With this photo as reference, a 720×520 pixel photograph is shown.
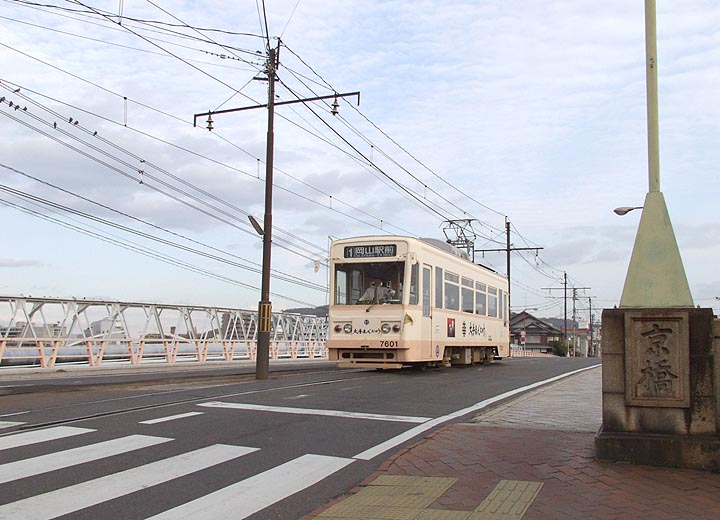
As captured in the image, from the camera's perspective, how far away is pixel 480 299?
75.0 feet

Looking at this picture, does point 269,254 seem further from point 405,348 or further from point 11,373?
point 11,373

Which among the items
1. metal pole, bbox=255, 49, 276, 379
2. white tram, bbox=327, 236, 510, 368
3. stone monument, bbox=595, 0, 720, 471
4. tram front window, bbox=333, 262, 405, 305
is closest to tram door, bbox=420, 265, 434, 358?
white tram, bbox=327, 236, 510, 368

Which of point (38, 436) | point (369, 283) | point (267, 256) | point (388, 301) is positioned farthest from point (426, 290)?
point (38, 436)

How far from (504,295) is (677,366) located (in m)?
20.7

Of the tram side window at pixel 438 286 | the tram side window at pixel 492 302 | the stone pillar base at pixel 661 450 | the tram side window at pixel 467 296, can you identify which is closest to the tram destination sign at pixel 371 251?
the tram side window at pixel 438 286

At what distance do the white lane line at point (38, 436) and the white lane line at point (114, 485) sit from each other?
63.0 inches

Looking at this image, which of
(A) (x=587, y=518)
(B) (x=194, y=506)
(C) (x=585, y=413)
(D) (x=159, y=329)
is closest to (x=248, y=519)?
(B) (x=194, y=506)

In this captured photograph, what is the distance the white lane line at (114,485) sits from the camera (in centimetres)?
476

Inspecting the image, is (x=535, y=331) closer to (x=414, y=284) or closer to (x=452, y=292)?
(x=452, y=292)

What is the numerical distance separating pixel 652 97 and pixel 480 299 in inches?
635

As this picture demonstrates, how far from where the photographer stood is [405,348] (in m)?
16.6

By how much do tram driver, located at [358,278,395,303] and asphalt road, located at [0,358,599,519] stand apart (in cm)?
488

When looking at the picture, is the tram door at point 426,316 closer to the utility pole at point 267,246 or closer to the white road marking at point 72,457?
the utility pole at point 267,246

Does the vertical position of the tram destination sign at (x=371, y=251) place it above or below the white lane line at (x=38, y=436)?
above
